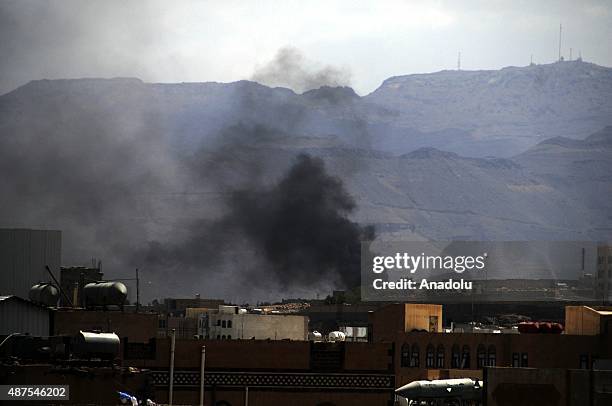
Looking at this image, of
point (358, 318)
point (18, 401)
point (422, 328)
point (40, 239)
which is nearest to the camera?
point (18, 401)

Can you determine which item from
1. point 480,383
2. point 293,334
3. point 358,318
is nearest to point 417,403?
point 480,383

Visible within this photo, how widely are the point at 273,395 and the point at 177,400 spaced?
6076 mm

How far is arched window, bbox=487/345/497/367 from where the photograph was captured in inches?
4476

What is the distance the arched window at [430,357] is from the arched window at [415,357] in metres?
0.61

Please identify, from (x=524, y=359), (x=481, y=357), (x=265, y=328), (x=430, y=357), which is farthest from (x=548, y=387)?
(x=265, y=328)

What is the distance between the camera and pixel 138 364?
95125 millimetres

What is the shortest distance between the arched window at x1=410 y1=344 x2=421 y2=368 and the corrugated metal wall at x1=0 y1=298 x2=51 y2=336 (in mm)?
34182

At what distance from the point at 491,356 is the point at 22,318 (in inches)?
1512

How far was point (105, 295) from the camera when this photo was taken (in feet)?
326

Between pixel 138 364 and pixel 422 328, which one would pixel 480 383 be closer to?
pixel 138 364

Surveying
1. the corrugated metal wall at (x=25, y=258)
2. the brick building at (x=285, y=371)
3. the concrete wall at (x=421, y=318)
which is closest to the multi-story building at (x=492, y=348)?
the concrete wall at (x=421, y=318)

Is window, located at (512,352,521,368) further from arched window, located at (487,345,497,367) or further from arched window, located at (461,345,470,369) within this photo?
arched window, located at (461,345,470,369)

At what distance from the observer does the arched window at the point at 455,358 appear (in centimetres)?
11669

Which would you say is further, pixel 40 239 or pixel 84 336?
pixel 40 239
